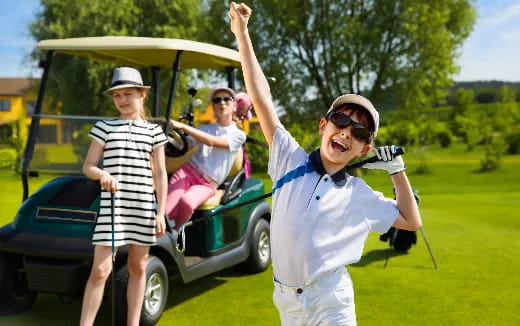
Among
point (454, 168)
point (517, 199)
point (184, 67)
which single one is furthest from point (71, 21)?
point (184, 67)

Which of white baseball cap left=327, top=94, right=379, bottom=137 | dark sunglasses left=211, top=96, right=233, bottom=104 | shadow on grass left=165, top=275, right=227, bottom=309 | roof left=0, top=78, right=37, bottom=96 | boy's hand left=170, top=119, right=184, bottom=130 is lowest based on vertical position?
shadow on grass left=165, top=275, right=227, bottom=309

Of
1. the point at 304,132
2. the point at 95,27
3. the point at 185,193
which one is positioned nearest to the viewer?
the point at 185,193

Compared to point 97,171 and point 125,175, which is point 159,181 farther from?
point 97,171

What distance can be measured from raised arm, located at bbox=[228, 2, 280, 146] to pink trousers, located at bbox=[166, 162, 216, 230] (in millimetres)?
2231

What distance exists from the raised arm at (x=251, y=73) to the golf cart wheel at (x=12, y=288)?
2.65m

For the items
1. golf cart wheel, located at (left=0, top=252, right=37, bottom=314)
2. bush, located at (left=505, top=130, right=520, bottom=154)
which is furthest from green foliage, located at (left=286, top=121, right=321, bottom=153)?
golf cart wheel, located at (left=0, top=252, right=37, bottom=314)

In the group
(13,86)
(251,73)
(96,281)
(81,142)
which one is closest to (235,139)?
(81,142)

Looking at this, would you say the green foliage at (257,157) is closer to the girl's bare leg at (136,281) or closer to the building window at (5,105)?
the girl's bare leg at (136,281)

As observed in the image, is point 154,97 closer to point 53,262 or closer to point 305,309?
point 53,262

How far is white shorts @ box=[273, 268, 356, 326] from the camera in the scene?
7.38ft

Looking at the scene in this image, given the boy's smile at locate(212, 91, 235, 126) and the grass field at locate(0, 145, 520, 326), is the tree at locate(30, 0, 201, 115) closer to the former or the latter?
the grass field at locate(0, 145, 520, 326)

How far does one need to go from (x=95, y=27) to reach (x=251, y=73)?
88.8 feet

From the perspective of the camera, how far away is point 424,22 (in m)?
20.0

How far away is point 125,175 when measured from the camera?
3674 mm
